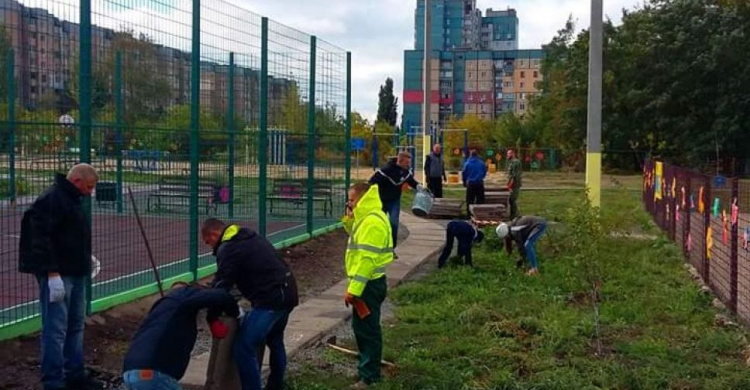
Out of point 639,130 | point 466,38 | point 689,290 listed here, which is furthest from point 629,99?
point 466,38

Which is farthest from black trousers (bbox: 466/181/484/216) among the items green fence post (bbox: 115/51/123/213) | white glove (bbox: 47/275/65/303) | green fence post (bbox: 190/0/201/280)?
white glove (bbox: 47/275/65/303)

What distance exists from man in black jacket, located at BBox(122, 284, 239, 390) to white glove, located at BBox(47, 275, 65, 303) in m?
1.28

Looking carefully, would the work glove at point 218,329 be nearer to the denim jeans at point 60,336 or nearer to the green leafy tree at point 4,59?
the denim jeans at point 60,336

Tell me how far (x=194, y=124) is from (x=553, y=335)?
4890mm

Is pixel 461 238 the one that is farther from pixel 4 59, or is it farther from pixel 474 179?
pixel 474 179

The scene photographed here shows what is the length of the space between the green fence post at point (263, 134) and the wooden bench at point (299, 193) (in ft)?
2.28

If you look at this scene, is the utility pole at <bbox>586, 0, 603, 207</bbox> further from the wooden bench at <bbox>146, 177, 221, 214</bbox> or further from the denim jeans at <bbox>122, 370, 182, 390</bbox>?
the denim jeans at <bbox>122, 370, 182, 390</bbox>

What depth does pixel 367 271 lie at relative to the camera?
284 inches

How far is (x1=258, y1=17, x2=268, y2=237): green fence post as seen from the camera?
13.2 meters

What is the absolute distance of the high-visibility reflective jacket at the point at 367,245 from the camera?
722cm

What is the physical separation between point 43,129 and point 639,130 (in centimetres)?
4812

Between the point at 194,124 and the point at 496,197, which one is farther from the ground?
the point at 194,124

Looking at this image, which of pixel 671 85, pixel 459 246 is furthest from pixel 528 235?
pixel 671 85

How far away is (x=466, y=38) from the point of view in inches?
5979
